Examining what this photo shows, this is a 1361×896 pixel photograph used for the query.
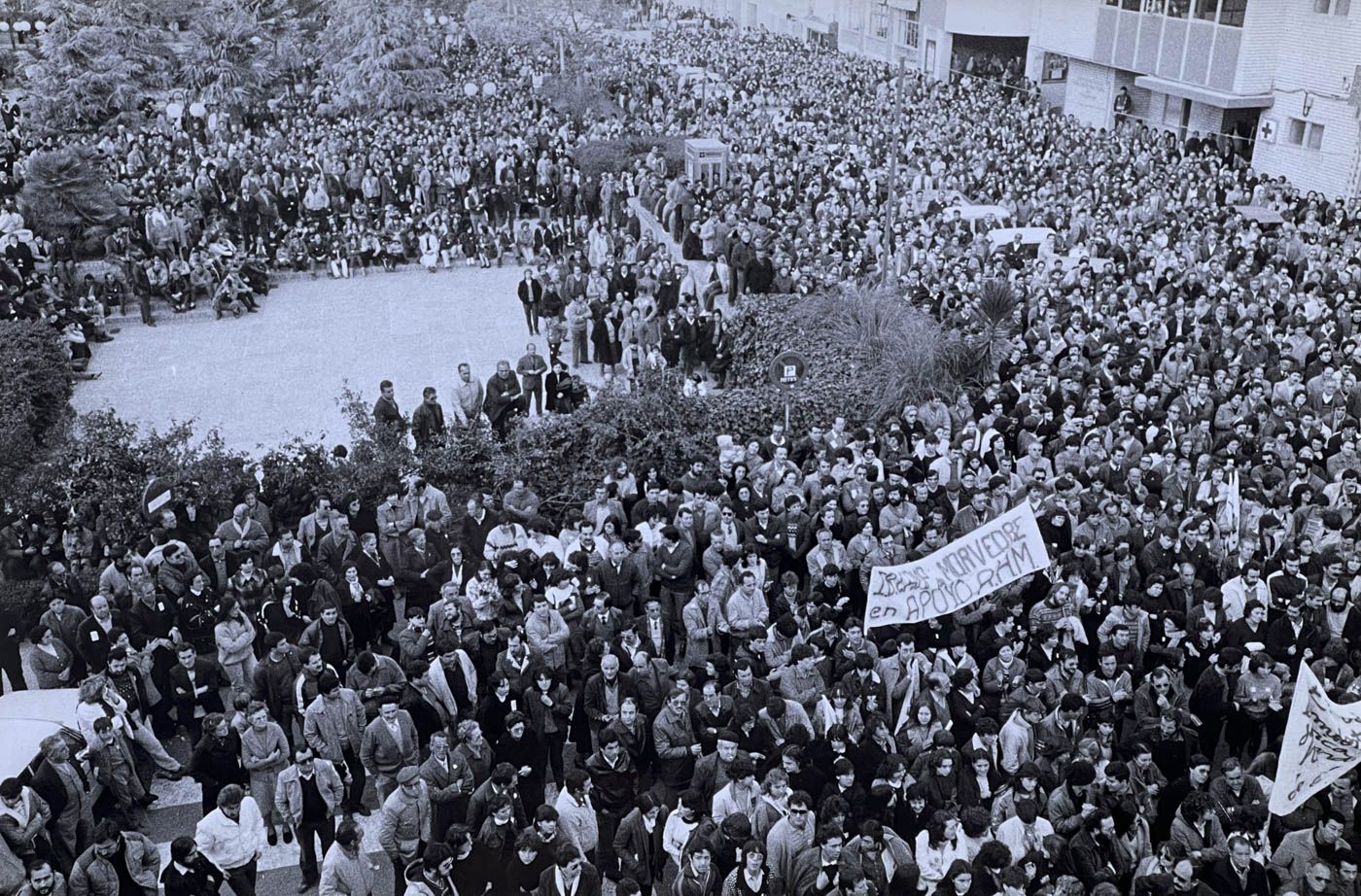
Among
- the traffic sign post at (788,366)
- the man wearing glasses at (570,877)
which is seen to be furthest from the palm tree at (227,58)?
the man wearing glasses at (570,877)

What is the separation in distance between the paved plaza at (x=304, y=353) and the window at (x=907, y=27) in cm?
2870

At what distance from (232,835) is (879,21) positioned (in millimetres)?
47325

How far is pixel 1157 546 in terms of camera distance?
375 inches

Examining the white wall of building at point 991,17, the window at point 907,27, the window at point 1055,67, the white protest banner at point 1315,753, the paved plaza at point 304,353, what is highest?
the white wall of building at point 991,17

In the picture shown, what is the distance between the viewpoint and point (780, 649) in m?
8.69

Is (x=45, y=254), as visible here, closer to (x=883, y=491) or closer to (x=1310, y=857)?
(x=883, y=491)

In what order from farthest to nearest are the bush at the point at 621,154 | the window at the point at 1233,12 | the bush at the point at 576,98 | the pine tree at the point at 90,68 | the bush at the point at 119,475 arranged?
1. the bush at the point at 576,98
2. the pine tree at the point at 90,68
3. the bush at the point at 621,154
4. the window at the point at 1233,12
5. the bush at the point at 119,475

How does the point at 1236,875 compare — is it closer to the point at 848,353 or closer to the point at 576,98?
the point at 848,353

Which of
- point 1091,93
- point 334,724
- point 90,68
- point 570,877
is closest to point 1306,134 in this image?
point 1091,93

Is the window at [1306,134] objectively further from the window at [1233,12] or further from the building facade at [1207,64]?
the window at [1233,12]

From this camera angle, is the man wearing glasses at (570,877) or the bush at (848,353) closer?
the man wearing glasses at (570,877)

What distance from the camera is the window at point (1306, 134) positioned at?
2611 cm

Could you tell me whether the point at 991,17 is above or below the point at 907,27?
above

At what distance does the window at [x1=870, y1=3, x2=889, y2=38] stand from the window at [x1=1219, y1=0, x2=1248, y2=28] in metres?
21.0
